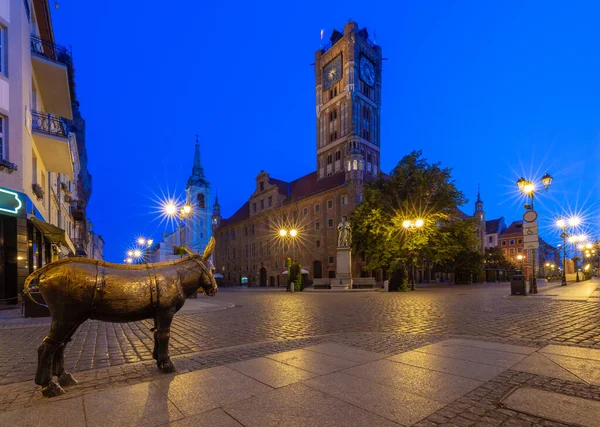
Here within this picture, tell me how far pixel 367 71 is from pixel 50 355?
218ft

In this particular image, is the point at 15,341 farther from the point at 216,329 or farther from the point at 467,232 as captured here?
the point at 467,232

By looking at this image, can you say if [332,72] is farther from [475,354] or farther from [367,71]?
[475,354]

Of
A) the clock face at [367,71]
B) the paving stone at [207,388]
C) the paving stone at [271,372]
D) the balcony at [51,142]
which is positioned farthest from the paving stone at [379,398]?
the clock face at [367,71]

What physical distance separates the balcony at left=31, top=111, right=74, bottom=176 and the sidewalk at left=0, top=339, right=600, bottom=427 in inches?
699

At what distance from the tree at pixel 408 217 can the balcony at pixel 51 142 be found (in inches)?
917

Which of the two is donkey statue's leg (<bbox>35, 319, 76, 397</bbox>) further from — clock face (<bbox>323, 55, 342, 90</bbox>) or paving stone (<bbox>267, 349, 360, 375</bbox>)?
clock face (<bbox>323, 55, 342, 90</bbox>)

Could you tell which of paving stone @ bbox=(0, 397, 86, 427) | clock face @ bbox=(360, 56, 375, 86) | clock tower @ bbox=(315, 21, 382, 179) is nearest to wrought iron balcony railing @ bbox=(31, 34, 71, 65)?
paving stone @ bbox=(0, 397, 86, 427)

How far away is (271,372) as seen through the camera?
4.79 m

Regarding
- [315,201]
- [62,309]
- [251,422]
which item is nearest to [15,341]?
[62,309]

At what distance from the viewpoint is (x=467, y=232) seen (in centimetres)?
3077

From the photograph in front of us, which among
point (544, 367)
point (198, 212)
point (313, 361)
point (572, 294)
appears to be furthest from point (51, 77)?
point (198, 212)

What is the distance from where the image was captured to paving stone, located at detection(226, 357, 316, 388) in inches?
173

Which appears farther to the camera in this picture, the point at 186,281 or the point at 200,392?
the point at 186,281

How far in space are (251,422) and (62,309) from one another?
2.71m
